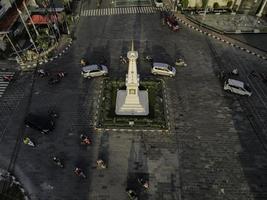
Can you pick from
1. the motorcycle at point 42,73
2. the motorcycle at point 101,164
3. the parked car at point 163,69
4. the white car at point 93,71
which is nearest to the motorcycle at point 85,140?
the motorcycle at point 101,164

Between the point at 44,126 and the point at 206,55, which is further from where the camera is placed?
the point at 206,55

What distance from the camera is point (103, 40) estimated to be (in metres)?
60.2

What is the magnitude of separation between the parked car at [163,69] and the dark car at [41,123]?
20750 millimetres

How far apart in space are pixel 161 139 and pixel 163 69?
14904 mm

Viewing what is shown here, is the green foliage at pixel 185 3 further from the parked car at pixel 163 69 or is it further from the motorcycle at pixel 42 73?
the motorcycle at pixel 42 73

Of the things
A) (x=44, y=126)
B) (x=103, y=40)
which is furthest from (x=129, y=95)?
(x=103, y=40)

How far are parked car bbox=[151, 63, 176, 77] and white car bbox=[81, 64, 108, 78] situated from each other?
366 inches

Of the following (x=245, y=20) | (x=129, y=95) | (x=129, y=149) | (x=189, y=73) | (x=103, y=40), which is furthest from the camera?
(x=245, y=20)

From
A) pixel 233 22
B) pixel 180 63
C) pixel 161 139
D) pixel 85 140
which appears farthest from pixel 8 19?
pixel 233 22

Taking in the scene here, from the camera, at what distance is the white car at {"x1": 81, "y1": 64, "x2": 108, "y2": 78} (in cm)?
5088

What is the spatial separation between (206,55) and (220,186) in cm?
2874

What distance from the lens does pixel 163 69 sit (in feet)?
167

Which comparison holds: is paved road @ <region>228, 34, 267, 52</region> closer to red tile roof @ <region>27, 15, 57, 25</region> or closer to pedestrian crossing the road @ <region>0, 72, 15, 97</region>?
red tile roof @ <region>27, 15, 57, 25</region>

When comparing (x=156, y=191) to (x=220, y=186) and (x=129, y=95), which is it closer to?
(x=220, y=186)
